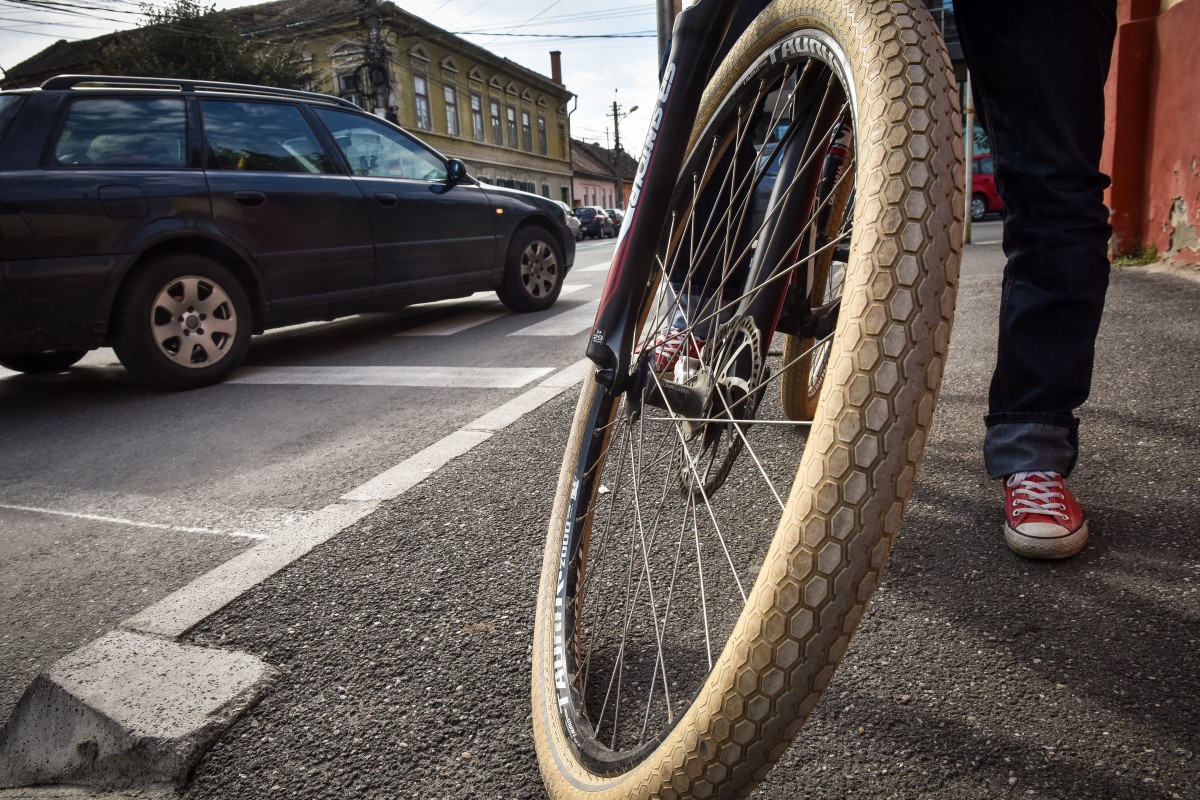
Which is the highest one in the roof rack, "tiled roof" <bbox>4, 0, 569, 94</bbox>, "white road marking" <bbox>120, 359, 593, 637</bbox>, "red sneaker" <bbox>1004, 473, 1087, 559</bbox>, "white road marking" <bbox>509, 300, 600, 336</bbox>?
"tiled roof" <bbox>4, 0, 569, 94</bbox>

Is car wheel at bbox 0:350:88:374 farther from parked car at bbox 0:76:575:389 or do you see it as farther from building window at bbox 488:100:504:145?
building window at bbox 488:100:504:145

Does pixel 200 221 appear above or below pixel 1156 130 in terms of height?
below

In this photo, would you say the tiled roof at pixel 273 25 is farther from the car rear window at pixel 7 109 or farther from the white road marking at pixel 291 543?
the white road marking at pixel 291 543

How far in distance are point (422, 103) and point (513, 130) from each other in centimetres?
869

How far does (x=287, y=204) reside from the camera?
4.82 m

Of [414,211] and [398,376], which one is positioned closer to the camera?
[398,376]

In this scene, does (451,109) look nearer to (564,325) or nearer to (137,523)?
(564,325)

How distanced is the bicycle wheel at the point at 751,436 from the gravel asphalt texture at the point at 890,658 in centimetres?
19

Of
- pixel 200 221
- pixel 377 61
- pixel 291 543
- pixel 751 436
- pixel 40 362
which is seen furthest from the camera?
pixel 377 61

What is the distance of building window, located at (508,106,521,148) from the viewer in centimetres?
4284

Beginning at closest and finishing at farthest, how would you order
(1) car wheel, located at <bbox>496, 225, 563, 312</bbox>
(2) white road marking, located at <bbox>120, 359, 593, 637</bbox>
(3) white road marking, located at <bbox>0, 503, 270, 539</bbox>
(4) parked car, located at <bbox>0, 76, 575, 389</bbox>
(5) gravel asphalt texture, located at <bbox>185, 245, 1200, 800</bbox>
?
(5) gravel asphalt texture, located at <bbox>185, 245, 1200, 800</bbox>
(2) white road marking, located at <bbox>120, 359, 593, 637</bbox>
(3) white road marking, located at <bbox>0, 503, 270, 539</bbox>
(4) parked car, located at <bbox>0, 76, 575, 389</bbox>
(1) car wheel, located at <bbox>496, 225, 563, 312</bbox>

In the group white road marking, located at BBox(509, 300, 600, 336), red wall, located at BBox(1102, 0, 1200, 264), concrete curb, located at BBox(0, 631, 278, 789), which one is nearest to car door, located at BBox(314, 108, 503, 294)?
white road marking, located at BBox(509, 300, 600, 336)

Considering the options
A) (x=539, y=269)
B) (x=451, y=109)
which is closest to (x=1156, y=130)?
(x=539, y=269)

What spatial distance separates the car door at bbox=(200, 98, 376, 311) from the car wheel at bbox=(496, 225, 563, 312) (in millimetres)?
1444
